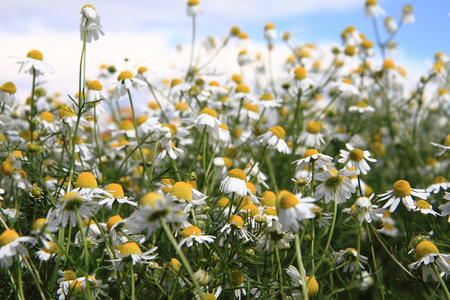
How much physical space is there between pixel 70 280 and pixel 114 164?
1661 millimetres

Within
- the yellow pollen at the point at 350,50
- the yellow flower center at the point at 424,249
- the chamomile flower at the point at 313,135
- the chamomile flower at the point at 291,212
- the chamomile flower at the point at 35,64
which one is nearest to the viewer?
the chamomile flower at the point at 291,212

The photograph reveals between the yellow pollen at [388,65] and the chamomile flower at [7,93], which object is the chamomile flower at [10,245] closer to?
the chamomile flower at [7,93]

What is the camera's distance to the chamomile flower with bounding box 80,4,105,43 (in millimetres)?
1679

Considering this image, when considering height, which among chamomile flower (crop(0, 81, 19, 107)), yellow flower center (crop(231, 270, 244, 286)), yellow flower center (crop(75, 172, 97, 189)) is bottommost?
yellow flower center (crop(231, 270, 244, 286))

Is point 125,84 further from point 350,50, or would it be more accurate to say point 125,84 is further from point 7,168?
point 350,50

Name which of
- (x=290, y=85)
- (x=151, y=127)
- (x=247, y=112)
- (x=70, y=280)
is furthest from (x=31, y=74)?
(x=290, y=85)

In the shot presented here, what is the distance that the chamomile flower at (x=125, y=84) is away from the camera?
1819 mm

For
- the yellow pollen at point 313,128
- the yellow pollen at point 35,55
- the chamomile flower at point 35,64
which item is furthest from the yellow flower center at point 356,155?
the yellow pollen at point 35,55

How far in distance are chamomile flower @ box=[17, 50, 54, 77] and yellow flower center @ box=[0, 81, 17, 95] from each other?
0.47 feet

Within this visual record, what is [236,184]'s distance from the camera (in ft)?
5.12

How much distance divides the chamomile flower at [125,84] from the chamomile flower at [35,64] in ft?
1.34

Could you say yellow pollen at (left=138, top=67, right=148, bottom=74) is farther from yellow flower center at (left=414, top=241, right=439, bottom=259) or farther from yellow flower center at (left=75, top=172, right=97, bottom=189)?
yellow flower center at (left=414, top=241, right=439, bottom=259)

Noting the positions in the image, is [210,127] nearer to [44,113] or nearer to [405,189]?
Answer: [405,189]

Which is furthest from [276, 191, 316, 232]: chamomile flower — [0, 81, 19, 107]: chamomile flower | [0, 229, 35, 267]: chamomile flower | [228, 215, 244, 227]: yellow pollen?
[0, 81, 19, 107]: chamomile flower
